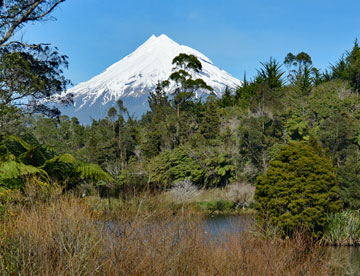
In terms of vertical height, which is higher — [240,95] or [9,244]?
[240,95]

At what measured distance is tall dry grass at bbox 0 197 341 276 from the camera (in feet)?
12.3

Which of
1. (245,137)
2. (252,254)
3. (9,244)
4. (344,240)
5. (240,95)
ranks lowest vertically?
(344,240)

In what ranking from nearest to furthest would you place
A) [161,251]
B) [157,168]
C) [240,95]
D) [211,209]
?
1. [161,251]
2. [211,209]
3. [157,168]
4. [240,95]

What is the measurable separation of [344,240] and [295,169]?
→ 365 cm

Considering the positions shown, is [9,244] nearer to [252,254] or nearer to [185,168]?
[252,254]

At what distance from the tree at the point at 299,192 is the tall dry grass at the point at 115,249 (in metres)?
9.45

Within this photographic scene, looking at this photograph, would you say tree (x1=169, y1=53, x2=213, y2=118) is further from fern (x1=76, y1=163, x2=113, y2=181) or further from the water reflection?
the water reflection

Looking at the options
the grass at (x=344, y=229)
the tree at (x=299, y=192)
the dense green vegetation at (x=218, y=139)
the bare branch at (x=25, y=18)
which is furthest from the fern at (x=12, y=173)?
the grass at (x=344, y=229)

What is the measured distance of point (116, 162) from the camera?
34938 mm

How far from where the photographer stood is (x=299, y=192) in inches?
640

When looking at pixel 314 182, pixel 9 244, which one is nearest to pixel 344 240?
pixel 314 182

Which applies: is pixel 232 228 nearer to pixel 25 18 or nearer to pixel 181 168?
pixel 25 18

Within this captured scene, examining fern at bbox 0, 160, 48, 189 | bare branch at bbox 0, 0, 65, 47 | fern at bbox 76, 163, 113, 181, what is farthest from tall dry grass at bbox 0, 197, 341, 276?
bare branch at bbox 0, 0, 65, 47

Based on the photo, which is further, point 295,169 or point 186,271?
point 295,169
